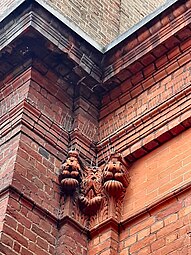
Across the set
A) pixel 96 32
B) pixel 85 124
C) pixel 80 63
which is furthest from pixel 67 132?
pixel 96 32

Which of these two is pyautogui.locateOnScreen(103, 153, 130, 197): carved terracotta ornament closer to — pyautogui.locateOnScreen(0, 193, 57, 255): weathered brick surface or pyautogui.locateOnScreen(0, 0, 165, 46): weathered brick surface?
pyautogui.locateOnScreen(0, 193, 57, 255): weathered brick surface

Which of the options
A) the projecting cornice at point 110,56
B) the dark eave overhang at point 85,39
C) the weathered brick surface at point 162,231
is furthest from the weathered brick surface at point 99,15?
the weathered brick surface at point 162,231

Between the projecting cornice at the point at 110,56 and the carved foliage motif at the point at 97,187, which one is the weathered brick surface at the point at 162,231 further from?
the projecting cornice at the point at 110,56

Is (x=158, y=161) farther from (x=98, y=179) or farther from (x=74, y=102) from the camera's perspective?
(x=74, y=102)

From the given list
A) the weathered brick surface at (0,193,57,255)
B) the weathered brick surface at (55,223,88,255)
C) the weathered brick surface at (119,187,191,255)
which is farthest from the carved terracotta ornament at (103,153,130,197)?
the weathered brick surface at (0,193,57,255)

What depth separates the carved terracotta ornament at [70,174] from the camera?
22.8 feet

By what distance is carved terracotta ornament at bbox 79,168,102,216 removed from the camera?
6.91 m

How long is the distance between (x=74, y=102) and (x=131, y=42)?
901 mm

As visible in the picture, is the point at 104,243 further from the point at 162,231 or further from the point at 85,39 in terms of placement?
the point at 85,39

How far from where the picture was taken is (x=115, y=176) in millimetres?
7020

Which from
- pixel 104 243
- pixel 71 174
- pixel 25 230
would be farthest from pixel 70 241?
pixel 71 174

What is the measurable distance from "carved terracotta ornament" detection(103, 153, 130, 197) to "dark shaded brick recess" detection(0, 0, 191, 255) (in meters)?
0.09

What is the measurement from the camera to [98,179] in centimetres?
709

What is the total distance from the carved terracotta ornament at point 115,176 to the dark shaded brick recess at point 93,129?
0.28ft
